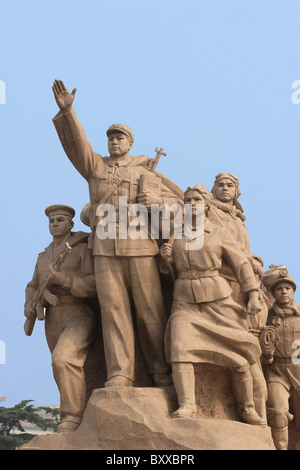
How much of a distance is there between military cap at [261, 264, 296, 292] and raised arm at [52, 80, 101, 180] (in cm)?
245

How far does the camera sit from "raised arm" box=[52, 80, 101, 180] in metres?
8.07

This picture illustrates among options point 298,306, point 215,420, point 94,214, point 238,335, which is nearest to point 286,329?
point 298,306

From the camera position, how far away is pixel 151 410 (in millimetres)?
7312

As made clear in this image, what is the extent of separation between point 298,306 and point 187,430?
2655mm

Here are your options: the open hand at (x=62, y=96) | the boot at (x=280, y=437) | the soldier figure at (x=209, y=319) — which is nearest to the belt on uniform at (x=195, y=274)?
the soldier figure at (x=209, y=319)

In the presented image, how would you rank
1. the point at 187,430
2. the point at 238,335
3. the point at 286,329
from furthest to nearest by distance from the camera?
the point at 286,329, the point at 238,335, the point at 187,430

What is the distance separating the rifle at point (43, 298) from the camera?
26.9ft

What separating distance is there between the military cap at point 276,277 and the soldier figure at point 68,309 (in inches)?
83.9

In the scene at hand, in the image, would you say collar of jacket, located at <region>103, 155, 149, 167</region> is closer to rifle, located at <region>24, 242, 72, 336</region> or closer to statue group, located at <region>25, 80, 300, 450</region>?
statue group, located at <region>25, 80, 300, 450</region>

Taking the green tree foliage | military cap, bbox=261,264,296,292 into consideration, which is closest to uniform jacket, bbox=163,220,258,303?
military cap, bbox=261,264,296,292

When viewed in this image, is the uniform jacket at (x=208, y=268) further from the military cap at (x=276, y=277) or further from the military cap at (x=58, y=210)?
the military cap at (x=58, y=210)

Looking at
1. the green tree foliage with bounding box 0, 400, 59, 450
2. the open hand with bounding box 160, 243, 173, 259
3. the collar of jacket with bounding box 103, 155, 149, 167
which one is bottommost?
the green tree foliage with bounding box 0, 400, 59, 450

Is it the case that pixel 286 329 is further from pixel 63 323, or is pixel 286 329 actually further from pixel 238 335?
pixel 63 323

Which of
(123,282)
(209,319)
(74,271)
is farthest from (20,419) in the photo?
(209,319)
